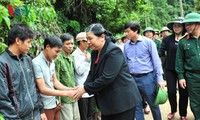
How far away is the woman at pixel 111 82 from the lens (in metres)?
3.25

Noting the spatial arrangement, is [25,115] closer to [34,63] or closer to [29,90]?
[29,90]

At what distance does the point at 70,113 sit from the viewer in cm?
423

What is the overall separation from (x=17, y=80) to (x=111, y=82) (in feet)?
3.57

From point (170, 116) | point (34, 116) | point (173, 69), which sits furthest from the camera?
point (170, 116)

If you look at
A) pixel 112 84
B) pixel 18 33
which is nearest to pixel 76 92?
pixel 112 84

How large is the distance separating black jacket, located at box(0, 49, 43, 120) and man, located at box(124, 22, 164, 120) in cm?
254

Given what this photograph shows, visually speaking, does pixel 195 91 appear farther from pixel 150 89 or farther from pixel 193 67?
pixel 150 89

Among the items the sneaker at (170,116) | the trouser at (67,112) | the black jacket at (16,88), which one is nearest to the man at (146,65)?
the sneaker at (170,116)

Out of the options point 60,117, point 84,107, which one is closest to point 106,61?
point 60,117

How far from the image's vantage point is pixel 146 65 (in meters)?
5.09

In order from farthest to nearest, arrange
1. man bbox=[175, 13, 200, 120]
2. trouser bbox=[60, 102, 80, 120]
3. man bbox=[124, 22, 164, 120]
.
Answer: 1. man bbox=[124, 22, 164, 120]
2. man bbox=[175, 13, 200, 120]
3. trouser bbox=[60, 102, 80, 120]

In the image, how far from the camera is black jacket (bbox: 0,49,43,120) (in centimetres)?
260

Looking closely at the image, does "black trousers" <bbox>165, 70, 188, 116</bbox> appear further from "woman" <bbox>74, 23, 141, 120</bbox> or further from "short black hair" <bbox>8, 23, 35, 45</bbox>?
A: "short black hair" <bbox>8, 23, 35, 45</bbox>

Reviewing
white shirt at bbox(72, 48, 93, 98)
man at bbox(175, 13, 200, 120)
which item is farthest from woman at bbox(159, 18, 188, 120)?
white shirt at bbox(72, 48, 93, 98)
